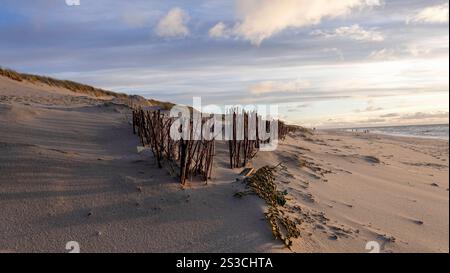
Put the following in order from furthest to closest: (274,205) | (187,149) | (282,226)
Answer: (187,149), (274,205), (282,226)

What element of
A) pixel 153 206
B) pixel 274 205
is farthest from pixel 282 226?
pixel 153 206

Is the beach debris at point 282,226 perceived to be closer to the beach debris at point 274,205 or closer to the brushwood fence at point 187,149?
the beach debris at point 274,205

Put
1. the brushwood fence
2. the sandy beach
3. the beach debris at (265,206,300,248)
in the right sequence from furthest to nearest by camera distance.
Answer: the brushwood fence
the beach debris at (265,206,300,248)
the sandy beach

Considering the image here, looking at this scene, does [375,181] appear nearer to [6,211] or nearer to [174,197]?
[174,197]

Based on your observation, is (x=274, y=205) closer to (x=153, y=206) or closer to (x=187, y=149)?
(x=187, y=149)

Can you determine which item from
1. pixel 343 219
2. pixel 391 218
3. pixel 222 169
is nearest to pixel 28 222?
pixel 222 169

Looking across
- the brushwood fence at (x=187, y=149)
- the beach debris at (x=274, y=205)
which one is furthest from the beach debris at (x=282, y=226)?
the brushwood fence at (x=187, y=149)

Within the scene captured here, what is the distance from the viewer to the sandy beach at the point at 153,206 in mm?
2852

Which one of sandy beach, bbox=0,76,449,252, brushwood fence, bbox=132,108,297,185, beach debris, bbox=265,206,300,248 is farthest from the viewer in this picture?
brushwood fence, bbox=132,108,297,185

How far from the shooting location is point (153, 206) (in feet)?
10.6

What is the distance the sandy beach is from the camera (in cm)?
285

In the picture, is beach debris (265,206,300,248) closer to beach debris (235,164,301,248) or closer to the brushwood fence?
beach debris (235,164,301,248)

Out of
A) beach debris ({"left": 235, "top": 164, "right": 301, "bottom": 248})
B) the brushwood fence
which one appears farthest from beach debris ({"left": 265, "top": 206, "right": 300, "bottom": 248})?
the brushwood fence

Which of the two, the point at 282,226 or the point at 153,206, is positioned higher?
the point at 153,206
